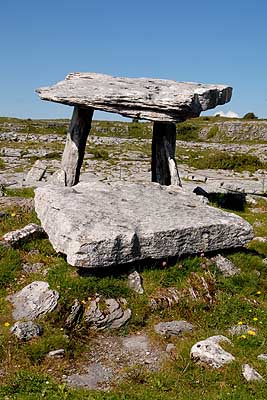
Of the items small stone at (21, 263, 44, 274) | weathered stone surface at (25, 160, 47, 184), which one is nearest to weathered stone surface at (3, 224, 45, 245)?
small stone at (21, 263, 44, 274)

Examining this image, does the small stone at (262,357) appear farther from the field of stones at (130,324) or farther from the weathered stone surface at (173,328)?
the weathered stone surface at (173,328)

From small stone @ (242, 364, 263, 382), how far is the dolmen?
10.8 ft

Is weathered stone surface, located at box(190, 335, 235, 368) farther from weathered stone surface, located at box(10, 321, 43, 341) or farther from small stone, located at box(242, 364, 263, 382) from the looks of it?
weathered stone surface, located at box(10, 321, 43, 341)

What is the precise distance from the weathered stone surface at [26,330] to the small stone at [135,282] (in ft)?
6.82

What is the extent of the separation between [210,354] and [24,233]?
5.34 metres

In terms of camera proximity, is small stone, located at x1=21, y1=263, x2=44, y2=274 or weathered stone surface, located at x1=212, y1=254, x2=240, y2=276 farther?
weathered stone surface, located at x1=212, y1=254, x2=240, y2=276

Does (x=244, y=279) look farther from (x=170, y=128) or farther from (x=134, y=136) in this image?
(x=134, y=136)

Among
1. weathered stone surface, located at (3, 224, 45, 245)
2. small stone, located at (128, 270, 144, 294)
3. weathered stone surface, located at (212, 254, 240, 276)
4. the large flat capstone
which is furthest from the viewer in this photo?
weathered stone surface, located at (3, 224, 45, 245)

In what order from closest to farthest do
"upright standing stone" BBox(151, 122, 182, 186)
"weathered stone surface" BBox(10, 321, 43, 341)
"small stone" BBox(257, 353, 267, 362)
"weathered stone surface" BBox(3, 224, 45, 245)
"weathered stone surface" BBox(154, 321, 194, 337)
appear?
"small stone" BBox(257, 353, 267, 362)
"weathered stone surface" BBox(10, 321, 43, 341)
"weathered stone surface" BBox(154, 321, 194, 337)
"weathered stone surface" BBox(3, 224, 45, 245)
"upright standing stone" BBox(151, 122, 182, 186)

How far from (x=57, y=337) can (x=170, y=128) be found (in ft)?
28.2

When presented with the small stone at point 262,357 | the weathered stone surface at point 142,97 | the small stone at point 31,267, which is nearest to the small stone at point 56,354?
the small stone at point 31,267

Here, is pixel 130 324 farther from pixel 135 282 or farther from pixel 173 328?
pixel 135 282

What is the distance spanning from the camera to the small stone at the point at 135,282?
9773 mm

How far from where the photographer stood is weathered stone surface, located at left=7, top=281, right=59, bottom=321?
8922 millimetres
